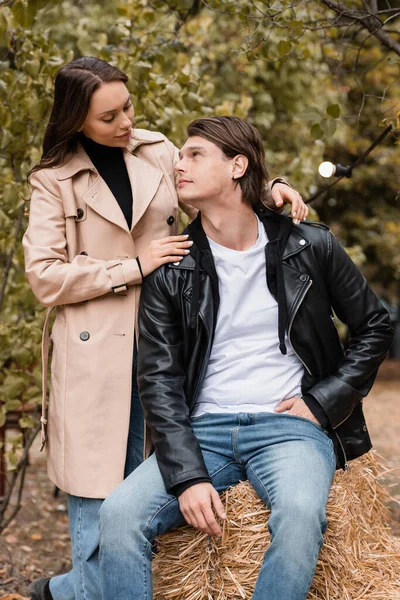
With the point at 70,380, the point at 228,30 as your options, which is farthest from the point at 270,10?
the point at 228,30

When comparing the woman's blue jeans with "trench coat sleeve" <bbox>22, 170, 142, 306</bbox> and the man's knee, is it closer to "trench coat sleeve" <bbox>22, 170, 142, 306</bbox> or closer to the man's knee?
"trench coat sleeve" <bbox>22, 170, 142, 306</bbox>

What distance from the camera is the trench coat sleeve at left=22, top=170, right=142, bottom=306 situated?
10.4 ft

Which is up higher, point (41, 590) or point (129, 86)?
point (129, 86)

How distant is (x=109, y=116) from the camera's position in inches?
Answer: 128

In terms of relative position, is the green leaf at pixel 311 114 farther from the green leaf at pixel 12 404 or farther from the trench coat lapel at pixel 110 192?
the green leaf at pixel 12 404

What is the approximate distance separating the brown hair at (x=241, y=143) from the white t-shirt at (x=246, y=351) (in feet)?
0.95

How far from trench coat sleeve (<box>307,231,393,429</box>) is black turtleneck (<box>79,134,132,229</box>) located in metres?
0.87

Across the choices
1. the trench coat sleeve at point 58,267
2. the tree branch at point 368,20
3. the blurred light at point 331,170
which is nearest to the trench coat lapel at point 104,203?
the trench coat sleeve at point 58,267

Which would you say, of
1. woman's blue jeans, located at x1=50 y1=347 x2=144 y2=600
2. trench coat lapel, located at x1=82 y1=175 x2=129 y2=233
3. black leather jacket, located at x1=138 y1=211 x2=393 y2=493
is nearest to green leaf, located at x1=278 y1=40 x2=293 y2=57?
black leather jacket, located at x1=138 y1=211 x2=393 y2=493

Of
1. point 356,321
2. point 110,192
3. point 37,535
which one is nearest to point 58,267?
point 110,192

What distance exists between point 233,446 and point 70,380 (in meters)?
0.75

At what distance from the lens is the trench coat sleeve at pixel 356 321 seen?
3.17m

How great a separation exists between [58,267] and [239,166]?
2.77 feet

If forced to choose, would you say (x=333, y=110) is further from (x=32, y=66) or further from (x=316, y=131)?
(x=32, y=66)
